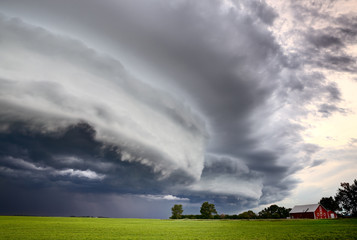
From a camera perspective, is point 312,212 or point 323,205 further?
point 323,205

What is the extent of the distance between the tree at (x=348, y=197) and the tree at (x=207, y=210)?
8672 centimetres

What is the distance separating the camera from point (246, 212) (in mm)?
164375

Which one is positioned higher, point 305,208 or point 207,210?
point 305,208

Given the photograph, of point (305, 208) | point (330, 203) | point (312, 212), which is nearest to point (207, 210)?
point (305, 208)

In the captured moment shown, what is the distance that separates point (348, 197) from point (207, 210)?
9537 centimetres

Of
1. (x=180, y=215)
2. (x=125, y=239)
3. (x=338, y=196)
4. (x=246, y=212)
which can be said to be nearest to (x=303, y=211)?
(x=338, y=196)

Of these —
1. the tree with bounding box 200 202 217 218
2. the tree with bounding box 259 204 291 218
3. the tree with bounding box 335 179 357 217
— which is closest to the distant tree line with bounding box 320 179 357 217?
the tree with bounding box 335 179 357 217

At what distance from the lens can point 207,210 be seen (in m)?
184

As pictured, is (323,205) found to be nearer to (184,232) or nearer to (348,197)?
(348,197)

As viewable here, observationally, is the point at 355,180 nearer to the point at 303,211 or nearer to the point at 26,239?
the point at 303,211

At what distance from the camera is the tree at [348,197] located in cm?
13075

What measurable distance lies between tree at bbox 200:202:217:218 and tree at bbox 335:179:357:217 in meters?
86.7

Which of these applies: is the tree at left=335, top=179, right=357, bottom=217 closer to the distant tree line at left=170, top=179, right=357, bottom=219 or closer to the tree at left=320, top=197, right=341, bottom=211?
the distant tree line at left=170, top=179, right=357, bottom=219

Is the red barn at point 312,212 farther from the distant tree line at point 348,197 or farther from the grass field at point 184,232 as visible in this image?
the grass field at point 184,232
